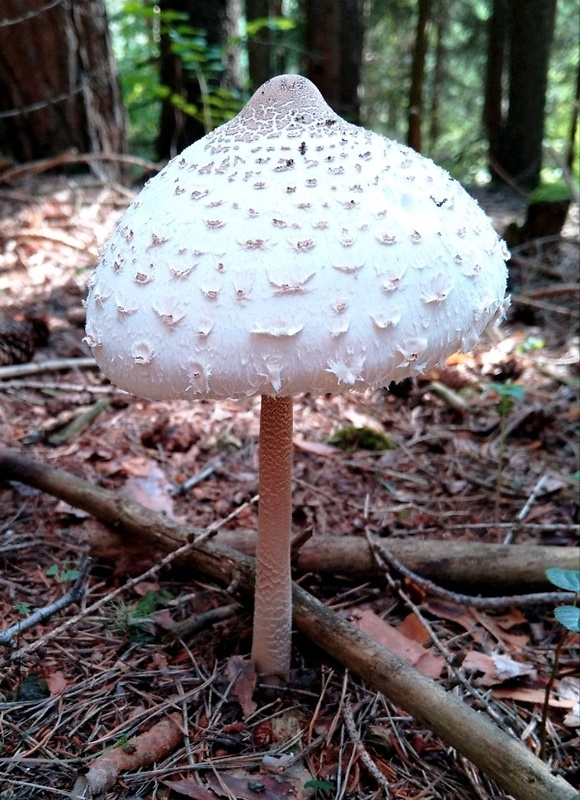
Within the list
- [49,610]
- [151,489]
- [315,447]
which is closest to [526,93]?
[315,447]

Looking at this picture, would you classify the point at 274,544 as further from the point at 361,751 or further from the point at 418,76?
the point at 418,76

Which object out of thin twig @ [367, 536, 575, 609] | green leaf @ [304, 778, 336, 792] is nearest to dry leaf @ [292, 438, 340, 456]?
thin twig @ [367, 536, 575, 609]

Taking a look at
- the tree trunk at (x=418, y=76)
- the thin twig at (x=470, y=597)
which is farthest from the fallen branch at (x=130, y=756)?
the tree trunk at (x=418, y=76)

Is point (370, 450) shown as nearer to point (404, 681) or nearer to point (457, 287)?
point (404, 681)

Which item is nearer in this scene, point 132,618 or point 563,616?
point 563,616

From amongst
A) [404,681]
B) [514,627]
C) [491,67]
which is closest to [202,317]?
[404,681]
